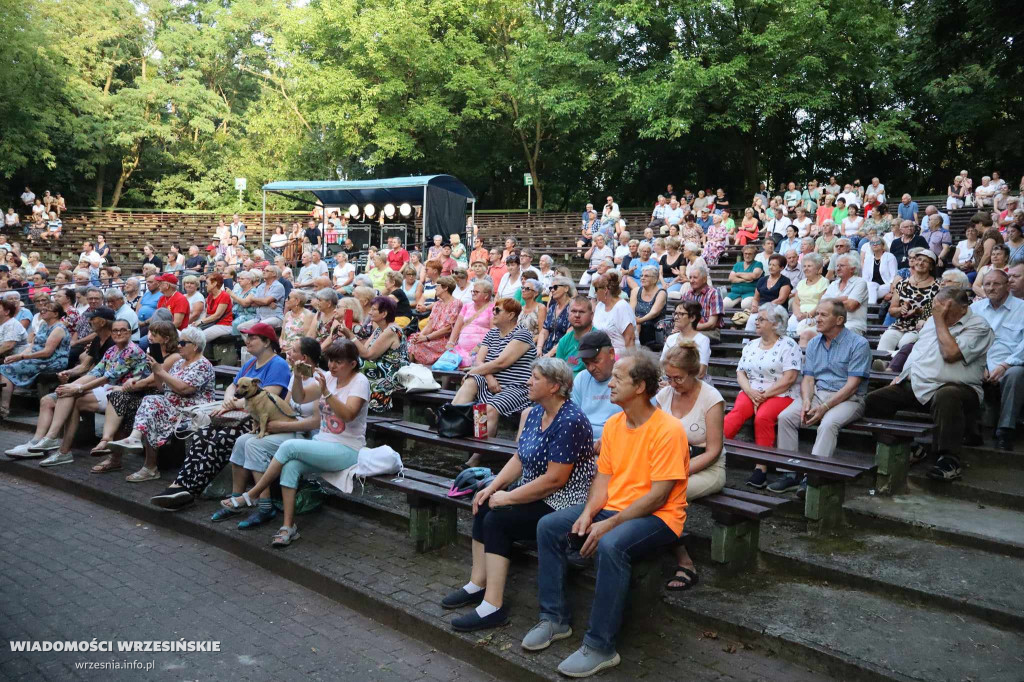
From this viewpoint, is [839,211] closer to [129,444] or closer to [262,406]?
[262,406]

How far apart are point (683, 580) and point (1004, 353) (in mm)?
3340

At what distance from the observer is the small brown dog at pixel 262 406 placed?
5.88 meters

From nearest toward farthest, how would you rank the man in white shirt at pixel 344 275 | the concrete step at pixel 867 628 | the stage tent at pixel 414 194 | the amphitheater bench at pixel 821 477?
the concrete step at pixel 867 628, the amphitheater bench at pixel 821 477, the man in white shirt at pixel 344 275, the stage tent at pixel 414 194

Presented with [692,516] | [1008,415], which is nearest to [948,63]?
[1008,415]

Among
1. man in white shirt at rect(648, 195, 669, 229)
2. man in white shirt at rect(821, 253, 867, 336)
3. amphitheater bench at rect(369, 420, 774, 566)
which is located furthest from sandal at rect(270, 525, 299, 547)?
man in white shirt at rect(648, 195, 669, 229)

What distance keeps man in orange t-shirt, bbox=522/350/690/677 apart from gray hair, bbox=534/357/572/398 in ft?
1.12

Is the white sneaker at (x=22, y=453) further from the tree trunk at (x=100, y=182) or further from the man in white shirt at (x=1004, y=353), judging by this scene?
the tree trunk at (x=100, y=182)

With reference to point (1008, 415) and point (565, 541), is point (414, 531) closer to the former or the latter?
point (565, 541)

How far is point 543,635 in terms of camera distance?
3947 mm

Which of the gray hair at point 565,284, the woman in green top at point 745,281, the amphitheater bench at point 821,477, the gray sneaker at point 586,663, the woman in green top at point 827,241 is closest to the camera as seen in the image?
the gray sneaker at point 586,663

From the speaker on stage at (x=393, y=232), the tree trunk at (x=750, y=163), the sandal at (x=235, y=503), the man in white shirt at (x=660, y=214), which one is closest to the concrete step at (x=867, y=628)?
the sandal at (x=235, y=503)

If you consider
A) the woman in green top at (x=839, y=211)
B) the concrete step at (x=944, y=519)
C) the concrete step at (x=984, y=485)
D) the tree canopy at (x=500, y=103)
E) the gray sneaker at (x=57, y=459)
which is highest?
the tree canopy at (x=500, y=103)

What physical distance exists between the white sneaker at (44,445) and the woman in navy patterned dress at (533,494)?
5.58 m

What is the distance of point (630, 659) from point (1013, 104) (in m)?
27.0
